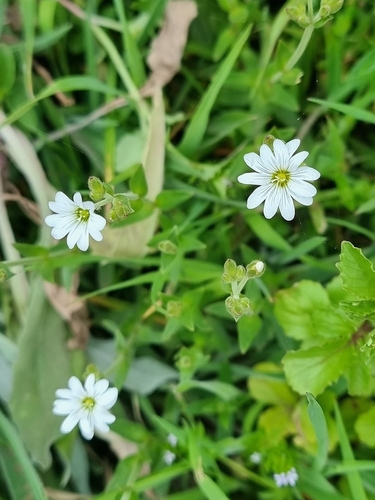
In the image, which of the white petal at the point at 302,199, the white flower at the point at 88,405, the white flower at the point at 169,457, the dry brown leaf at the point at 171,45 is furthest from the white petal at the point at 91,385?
the dry brown leaf at the point at 171,45

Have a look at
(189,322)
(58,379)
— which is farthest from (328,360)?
(58,379)

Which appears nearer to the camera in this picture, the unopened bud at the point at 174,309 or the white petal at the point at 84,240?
the white petal at the point at 84,240

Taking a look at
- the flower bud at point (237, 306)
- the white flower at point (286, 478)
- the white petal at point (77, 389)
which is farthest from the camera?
the white flower at point (286, 478)

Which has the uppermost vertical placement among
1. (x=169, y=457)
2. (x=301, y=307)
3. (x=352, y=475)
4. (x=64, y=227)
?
(x=64, y=227)

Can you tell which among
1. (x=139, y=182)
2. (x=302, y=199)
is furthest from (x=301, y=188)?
(x=139, y=182)

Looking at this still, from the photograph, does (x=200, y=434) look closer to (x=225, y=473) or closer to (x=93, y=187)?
(x=225, y=473)

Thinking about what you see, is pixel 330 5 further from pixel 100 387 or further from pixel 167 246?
pixel 100 387

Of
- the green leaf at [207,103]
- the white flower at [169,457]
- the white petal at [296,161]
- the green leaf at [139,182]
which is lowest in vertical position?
the white flower at [169,457]

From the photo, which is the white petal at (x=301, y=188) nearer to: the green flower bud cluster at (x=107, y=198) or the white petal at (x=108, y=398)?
the green flower bud cluster at (x=107, y=198)
